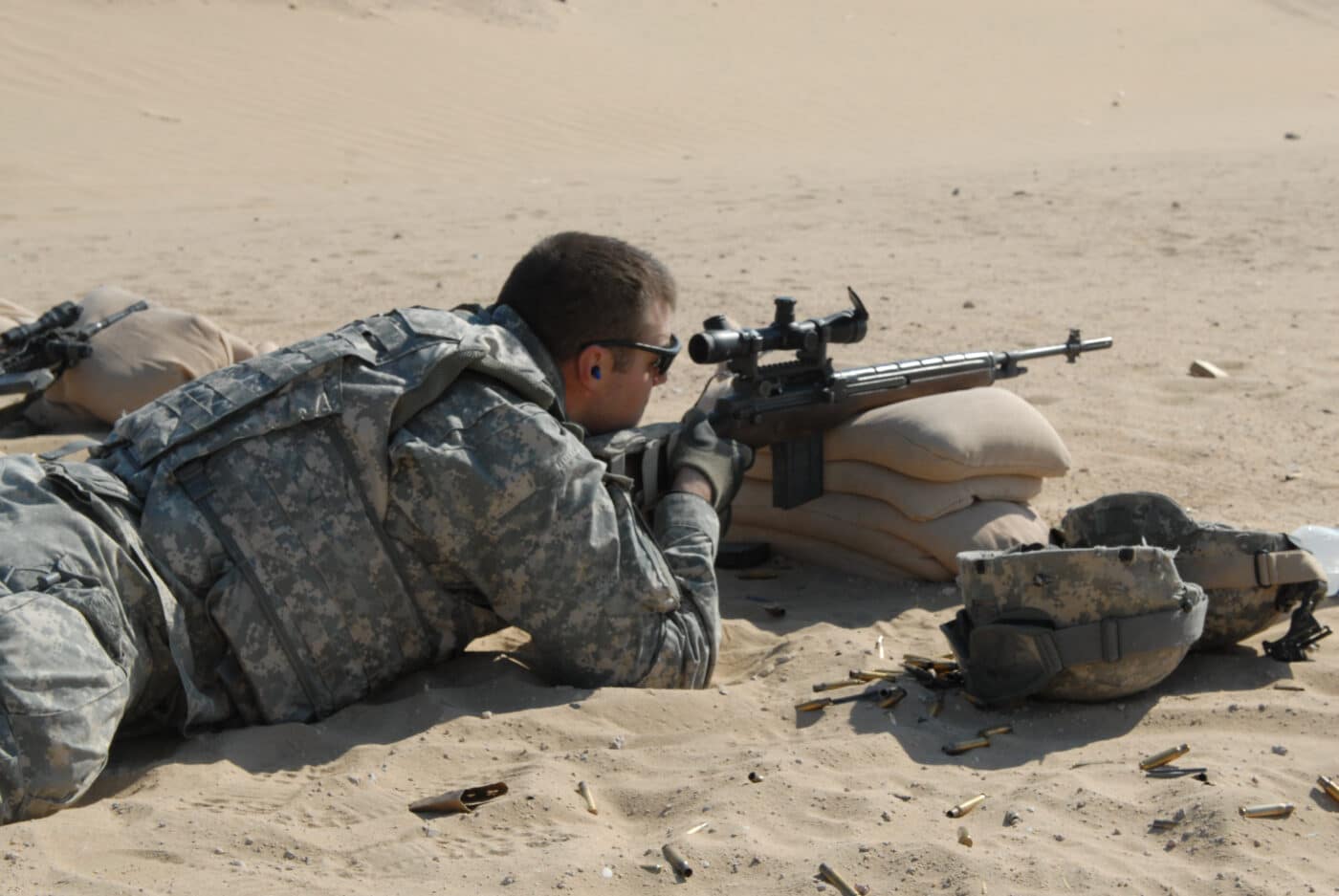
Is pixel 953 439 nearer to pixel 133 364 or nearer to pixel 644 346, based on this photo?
pixel 644 346

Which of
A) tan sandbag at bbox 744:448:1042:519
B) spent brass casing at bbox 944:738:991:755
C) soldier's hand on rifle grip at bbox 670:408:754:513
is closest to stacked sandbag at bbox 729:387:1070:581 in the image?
tan sandbag at bbox 744:448:1042:519

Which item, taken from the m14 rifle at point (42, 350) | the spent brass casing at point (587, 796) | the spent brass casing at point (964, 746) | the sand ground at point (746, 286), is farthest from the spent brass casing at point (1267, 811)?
the m14 rifle at point (42, 350)

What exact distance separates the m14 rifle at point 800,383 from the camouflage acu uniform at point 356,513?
3.38 feet

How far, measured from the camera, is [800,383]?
188 inches

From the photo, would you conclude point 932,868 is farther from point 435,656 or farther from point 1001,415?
point 1001,415

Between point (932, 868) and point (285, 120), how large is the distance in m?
16.3

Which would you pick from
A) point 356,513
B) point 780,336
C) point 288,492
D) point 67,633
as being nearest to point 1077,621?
point 780,336

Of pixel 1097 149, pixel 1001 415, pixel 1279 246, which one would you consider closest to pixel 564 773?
pixel 1001 415

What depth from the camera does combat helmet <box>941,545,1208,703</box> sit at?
3525 mm

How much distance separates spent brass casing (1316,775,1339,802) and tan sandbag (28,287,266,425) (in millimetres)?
4727

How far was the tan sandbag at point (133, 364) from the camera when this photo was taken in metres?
6.35

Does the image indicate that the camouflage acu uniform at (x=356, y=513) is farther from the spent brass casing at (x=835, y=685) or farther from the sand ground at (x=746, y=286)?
the spent brass casing at (x=835, y=685)

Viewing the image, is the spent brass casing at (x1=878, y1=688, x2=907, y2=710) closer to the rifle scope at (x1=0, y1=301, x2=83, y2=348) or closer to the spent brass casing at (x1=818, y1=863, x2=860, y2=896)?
the spent brass casing at (x1=818, y1=863, x2=860, y2=896)

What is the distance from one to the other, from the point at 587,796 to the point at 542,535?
0.61 meters
